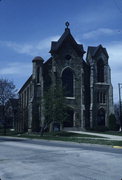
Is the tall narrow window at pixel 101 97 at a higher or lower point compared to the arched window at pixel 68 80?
lower

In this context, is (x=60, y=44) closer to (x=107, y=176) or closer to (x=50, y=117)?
(x=50, y=117)

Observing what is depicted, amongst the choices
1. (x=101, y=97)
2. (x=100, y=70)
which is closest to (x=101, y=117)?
(x=101, y=97)

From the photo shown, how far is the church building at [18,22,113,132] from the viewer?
161ft

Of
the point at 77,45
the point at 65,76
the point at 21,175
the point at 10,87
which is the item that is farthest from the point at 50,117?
the point at 21,175

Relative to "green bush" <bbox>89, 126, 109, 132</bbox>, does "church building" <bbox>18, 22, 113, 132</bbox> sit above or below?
above

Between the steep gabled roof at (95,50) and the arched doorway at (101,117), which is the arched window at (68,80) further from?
the arched doorway at (101,117)

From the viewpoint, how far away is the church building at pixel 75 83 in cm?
4916

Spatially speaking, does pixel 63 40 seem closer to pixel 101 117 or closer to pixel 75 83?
pixel 75 83

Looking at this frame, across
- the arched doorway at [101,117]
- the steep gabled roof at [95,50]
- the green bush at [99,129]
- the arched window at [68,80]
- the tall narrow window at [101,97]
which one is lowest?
the green bush at [99,129]

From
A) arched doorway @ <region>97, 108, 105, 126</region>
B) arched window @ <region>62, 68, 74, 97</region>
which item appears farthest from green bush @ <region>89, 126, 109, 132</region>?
arched window @ <region>62, 68, 74, 97</region>

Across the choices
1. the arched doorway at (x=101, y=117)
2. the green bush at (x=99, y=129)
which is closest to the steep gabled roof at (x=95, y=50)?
the arched doorway at (x=101, y=117)

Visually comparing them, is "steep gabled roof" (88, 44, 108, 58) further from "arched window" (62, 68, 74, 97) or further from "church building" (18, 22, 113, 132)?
"arched window" (62, 68, 74, 97)

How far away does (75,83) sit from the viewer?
168ft

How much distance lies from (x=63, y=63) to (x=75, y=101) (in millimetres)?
6700
